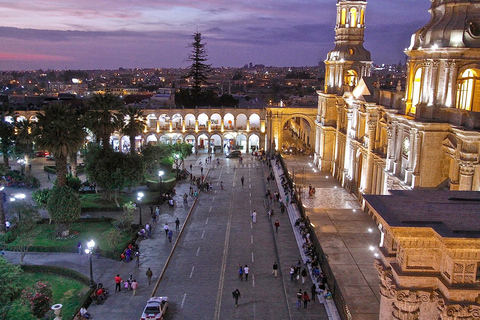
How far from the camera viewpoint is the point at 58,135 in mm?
29750

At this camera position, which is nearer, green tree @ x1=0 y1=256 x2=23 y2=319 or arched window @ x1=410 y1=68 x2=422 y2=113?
green tree @ x1=0 y1=256 x2=23 y2=319

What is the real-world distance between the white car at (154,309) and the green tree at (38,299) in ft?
13.1

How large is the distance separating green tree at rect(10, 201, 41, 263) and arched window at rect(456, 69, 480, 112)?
Result: 23.4m

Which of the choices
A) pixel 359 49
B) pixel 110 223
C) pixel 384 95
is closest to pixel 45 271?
pixel 110 223

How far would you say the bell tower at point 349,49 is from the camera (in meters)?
41.3

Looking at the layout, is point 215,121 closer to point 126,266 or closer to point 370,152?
point 370,152

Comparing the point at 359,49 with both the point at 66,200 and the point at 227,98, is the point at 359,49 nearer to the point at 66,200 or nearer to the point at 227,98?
the point at 66,200

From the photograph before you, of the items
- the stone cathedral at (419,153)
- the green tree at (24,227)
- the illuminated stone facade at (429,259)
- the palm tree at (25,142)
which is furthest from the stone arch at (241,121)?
the illuminated stone facade at (429,259)

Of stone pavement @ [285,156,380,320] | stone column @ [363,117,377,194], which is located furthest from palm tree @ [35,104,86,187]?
stone column @ [363,117,377,194]

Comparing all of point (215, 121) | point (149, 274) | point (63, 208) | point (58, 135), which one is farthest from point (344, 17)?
point (149, 274)

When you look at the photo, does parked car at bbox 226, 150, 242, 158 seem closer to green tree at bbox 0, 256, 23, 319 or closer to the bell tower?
the bell tower

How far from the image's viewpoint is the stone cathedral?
34.1 ft

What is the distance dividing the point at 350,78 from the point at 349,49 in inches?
109

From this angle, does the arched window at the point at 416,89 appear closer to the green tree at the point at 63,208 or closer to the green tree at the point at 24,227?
the green tree at the point at 63,208
